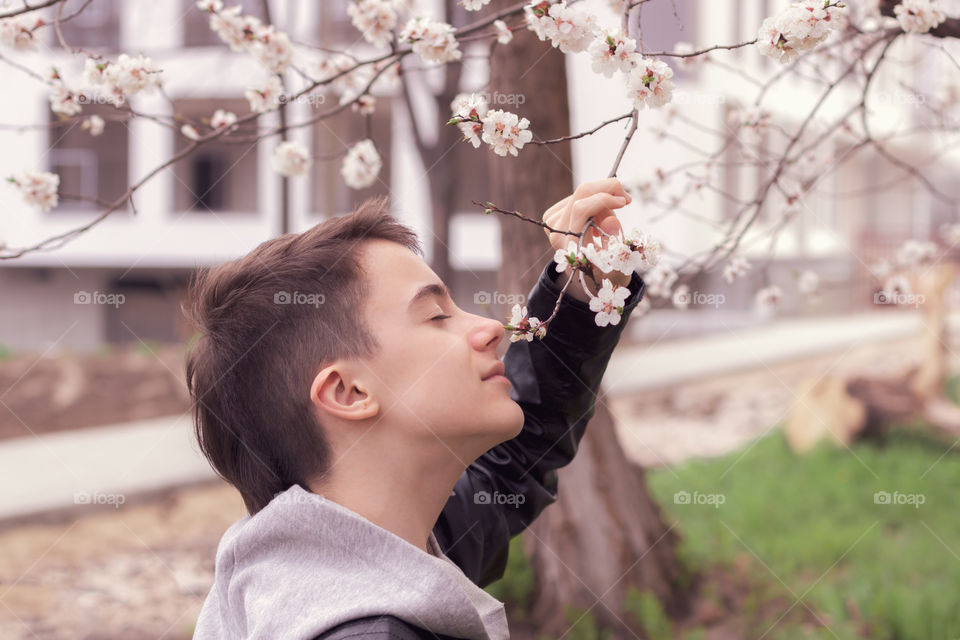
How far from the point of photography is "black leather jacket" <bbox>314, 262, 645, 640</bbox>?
143 centimetres

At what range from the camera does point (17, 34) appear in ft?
6.48

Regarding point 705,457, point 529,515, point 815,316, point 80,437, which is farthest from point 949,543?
point 815,316

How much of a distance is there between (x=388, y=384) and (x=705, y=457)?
4869 mm

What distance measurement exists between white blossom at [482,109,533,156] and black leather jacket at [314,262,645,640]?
0.21m

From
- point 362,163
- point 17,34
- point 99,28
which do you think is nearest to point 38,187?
point 17,34

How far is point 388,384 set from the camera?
120 cm

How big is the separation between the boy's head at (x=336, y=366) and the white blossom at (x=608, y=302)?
15 cm

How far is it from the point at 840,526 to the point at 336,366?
11.7ft

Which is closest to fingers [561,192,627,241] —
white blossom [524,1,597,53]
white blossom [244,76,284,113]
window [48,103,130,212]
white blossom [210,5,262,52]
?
white blossom [524,1,597,53]

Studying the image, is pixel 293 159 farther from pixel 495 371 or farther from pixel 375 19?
pixel 495 371

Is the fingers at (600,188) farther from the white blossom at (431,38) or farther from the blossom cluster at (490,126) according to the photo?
the white blossom at (431,38)

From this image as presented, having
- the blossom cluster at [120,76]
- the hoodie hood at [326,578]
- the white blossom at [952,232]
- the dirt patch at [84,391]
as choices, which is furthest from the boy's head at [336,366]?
the dirt patch at [84,391]

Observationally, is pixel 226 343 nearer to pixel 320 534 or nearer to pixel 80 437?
pixel 320 534

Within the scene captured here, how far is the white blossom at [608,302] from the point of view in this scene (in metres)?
1.26
